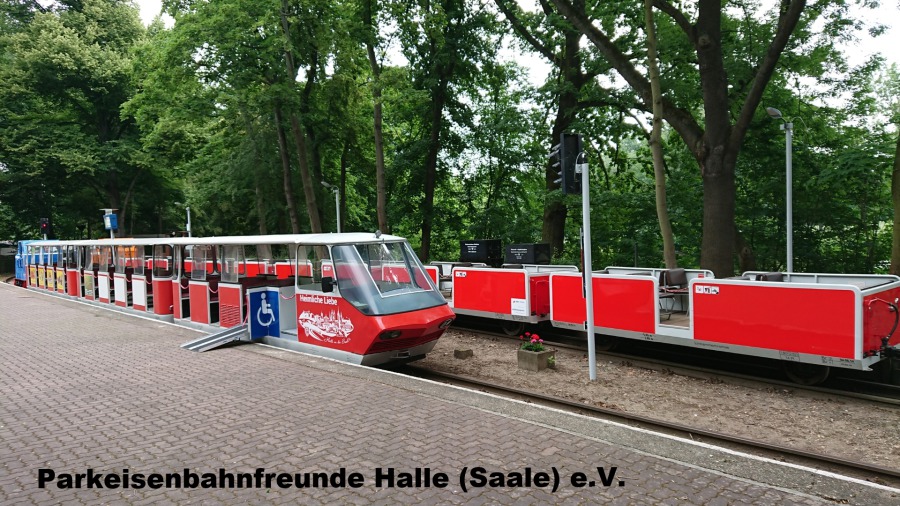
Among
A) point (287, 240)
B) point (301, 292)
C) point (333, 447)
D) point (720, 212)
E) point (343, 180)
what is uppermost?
point (343, 180)

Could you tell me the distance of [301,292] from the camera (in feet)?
32.7

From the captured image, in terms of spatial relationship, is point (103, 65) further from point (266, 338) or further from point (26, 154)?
point (266, 338)

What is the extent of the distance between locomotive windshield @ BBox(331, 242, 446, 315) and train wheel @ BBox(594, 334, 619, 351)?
361 cm

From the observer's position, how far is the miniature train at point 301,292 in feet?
29.1

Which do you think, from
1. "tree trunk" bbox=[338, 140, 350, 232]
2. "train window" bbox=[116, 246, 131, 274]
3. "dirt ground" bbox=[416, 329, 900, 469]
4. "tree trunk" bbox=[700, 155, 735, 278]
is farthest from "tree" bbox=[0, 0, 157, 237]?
"dirt ground" bbox=[416, 329, 900, 469]

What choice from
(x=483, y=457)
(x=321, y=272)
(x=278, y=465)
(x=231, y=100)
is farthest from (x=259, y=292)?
(x=231, y=100)

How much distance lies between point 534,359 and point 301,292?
166 inches

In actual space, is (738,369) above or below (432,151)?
below

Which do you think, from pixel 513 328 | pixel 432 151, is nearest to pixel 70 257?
pixel 432 151

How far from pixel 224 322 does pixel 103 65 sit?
29427mm

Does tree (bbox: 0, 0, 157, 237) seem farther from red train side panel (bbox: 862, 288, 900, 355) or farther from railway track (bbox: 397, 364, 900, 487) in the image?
red train side panel (bbox: 862, 288, 900, 355)

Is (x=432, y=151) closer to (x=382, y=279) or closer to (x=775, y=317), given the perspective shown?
(x=382, y=279)

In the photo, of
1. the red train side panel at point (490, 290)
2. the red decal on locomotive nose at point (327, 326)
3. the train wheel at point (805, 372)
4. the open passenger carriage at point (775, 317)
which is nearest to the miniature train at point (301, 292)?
the red decal on locomotive nose at point (327, 326)

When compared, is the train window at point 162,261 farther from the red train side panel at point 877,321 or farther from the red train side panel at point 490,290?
the red train side panel at point 877,321
